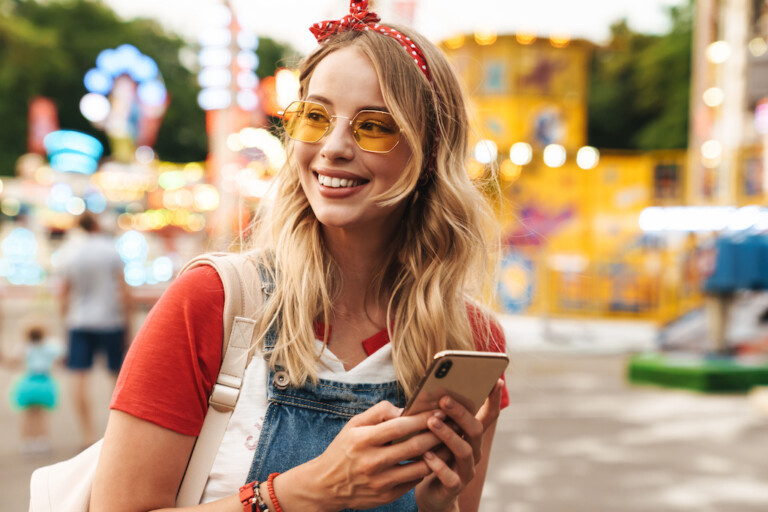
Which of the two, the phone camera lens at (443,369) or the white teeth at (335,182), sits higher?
the white teeth at (335,182)

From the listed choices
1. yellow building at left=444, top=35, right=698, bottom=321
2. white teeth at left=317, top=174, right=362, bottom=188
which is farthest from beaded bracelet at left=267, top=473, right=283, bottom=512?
yellow building at left=444, top=35, right=698, bottom=321

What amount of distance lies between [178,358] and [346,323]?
1.54ft

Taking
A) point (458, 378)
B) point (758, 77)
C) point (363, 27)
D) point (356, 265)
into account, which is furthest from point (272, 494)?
point (758, 77)

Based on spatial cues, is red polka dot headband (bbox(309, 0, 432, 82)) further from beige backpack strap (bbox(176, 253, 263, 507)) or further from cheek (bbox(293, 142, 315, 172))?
beige backpack strap (bbox(176, 253, 263, 507))

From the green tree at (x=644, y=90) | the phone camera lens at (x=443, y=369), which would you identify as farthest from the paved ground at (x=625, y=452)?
the green tree at (x=644, y=90)

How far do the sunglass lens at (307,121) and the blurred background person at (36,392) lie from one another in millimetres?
4928

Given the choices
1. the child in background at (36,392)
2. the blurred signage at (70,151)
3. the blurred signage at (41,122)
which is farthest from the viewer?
the blurred signage at (41,122)

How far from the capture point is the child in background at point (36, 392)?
230 inches

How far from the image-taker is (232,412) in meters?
1.52

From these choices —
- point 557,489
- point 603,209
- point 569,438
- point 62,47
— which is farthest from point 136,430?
point 62,47

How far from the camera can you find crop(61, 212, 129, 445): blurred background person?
6.35 metres

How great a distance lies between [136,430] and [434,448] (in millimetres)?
555

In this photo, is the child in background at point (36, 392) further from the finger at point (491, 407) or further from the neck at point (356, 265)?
the finger at point (491, 407)

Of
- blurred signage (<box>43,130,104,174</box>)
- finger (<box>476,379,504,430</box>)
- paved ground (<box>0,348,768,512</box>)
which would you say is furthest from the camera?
blurred signage (<box>43,130,104,174</box>)
